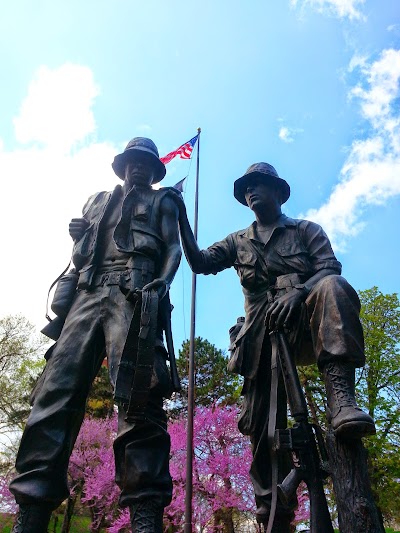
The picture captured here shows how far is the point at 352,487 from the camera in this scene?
2.66 m

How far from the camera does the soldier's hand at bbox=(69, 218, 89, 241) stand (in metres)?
4.41

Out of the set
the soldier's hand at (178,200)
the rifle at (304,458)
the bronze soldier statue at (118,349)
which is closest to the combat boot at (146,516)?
the bronze soldier statue at (118,349)

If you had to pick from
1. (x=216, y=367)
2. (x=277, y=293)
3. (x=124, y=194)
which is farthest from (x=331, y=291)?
(x=216, y=367)

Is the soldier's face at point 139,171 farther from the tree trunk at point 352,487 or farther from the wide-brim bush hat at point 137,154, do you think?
the tree trunk at point 352,487

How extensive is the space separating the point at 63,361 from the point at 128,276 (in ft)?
2.62

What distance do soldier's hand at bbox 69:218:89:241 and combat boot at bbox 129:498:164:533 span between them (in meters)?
2.27

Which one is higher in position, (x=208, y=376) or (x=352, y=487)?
(x=208, y=376)

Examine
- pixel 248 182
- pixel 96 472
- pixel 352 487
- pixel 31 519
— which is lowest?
pixel 31 519

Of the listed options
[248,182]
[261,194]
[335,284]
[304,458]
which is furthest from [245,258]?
[304,458]

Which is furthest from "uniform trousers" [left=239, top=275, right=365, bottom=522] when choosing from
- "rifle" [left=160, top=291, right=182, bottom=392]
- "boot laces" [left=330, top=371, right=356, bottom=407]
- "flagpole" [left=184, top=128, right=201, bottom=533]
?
"flagpole" [left=184, top=128, right=201, bottom=533]

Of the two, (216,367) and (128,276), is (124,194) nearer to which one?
(128,276)

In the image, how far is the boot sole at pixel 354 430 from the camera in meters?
2.74

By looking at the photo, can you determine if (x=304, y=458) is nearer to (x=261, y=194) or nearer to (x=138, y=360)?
(x=138, y=360)

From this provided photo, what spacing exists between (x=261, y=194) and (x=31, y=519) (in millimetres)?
3193
